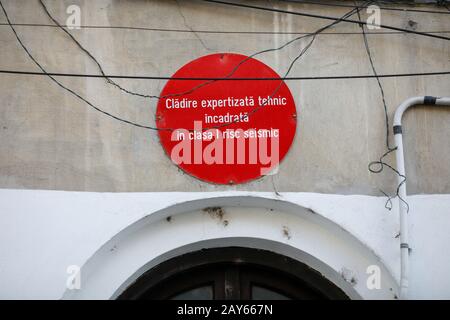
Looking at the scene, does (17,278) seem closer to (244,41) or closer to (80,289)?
(80,289)

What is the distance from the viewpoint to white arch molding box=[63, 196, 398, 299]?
6977 mm

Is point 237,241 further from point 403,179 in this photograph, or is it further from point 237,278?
point 403,179

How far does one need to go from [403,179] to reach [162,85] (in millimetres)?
2309

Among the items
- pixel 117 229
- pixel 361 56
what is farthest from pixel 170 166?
pixel 361 56

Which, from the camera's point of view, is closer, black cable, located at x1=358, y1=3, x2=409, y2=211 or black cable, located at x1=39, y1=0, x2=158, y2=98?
black cable, located at x1=358, y1=3, x2=409, y2=211

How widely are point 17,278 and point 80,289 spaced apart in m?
0.54

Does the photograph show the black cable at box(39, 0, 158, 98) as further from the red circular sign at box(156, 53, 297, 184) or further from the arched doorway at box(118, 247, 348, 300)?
the arched doorway at box(118, 247, 348, 300)

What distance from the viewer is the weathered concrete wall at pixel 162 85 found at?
7047 mm

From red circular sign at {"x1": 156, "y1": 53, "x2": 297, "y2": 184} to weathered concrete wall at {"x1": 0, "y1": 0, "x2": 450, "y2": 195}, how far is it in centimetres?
9

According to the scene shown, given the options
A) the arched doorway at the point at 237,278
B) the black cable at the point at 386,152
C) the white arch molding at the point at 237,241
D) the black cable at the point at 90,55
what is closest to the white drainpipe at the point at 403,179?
the black cable at the point at 386,152

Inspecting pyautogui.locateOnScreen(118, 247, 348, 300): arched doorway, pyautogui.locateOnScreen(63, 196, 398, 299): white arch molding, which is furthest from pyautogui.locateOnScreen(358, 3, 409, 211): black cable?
pyautogui.locateOnScreen(118, 247, 348, 300): arched doorway

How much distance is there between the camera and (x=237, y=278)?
7.39 metres

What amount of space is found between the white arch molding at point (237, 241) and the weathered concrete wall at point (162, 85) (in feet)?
0.85

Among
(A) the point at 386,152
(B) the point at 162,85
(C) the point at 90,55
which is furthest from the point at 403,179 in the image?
(C) the point at 90,55
